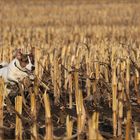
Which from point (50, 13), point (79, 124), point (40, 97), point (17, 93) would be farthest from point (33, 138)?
point (50, 13)

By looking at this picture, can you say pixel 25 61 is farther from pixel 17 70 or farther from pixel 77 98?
pixel 77 98

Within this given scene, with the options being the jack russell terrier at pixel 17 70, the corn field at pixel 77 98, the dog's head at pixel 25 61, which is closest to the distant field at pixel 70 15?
the corn field at pixel 77 98

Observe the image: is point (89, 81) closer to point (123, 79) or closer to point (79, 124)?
point (123, 79)

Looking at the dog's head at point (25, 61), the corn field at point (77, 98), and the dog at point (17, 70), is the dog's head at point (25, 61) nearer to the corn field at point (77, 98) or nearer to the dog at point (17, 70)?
the dog at point (17, 70)

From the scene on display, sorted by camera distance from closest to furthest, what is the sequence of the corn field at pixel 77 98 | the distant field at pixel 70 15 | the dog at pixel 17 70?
1. the corn field at pixel 77 98
2. the dog at pixel 17 70
3. the distant field at pixel 70 15

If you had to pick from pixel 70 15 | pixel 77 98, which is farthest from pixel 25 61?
pixel 70 15

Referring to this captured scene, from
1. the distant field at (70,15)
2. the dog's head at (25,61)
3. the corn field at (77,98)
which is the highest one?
the distant field at (70,15)

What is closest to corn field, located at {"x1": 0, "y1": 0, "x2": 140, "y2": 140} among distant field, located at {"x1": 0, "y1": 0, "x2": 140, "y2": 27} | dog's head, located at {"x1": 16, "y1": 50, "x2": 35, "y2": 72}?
dog's head, located at {"x1": 16, "y1": 50, "x2": 35, "y2": 72}

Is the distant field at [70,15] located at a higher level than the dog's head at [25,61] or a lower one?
higher

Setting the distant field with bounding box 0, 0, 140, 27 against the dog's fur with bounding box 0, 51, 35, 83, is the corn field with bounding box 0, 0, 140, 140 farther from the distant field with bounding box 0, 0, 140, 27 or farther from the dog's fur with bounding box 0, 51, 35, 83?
the distant field with bounding box 0, 0, 140, 27

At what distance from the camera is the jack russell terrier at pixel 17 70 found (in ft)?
18.9

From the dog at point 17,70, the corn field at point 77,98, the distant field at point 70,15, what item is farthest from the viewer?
the distant field at point 70,15

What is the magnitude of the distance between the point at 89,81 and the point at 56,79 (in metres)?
0.42

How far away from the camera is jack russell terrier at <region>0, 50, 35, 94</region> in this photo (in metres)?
5.75
